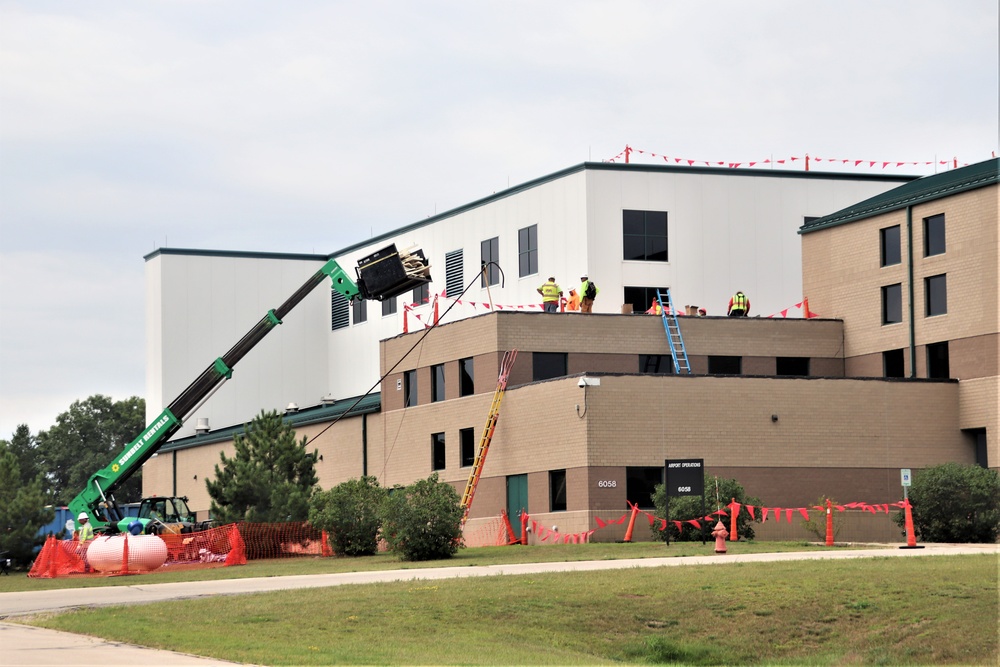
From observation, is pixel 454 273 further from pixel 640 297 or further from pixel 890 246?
pixel 890 246

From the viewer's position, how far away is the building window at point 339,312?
2928 inches

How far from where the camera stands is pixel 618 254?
5822 centimetres

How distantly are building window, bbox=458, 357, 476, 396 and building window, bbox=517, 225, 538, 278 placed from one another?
25.5 feet

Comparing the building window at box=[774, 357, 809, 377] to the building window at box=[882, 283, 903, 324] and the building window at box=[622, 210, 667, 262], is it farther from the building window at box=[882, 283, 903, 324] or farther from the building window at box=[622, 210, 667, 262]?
the building window at box=[622, 210, 667, 262]

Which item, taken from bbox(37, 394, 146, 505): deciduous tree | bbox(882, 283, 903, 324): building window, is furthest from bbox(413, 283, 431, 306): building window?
bbox(37, 394, 146, 505): deciduous tree

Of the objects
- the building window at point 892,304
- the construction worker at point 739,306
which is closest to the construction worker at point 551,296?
the construction worker at point 739,306

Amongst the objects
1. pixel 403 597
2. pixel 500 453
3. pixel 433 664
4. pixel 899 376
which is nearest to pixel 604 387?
pixel 500 453

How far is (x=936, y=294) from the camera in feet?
169

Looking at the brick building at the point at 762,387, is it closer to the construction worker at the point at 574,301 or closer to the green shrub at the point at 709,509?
the construction worker at the point at 574,301

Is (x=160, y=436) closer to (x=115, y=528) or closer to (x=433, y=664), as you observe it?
(x=115, y=528)

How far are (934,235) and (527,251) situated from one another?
16.9 metres

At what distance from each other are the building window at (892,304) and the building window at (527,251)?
46.5 feet

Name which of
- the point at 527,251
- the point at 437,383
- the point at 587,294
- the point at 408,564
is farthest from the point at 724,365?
the point at 408,564

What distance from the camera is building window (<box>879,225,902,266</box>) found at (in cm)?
5303
